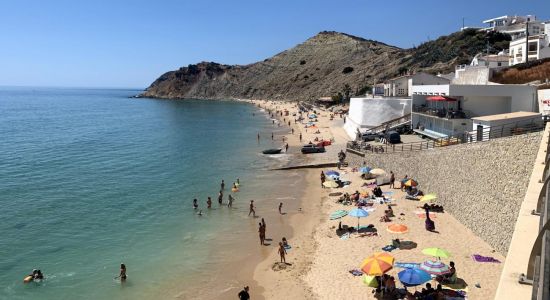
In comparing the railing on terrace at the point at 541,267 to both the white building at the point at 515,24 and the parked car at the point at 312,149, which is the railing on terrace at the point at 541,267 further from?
the white building at the point at 515,24

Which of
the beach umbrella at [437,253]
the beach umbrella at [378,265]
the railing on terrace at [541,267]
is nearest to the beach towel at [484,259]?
the beach umbrella at [437,253]

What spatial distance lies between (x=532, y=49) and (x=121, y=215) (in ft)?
163

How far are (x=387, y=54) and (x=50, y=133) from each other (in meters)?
96.2

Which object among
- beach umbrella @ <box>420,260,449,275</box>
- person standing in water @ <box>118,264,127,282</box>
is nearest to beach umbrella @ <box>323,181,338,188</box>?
beach umbrella @ <box>420,260,449,275</box>

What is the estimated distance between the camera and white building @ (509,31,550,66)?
4994cm

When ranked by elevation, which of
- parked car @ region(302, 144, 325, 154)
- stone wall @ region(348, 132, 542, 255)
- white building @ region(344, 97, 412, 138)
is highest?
white building @ region(344, 97, 412, 138)

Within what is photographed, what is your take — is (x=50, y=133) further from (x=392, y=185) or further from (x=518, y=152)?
(x=518, y=152)

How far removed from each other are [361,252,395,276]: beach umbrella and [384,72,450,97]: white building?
35636 mm

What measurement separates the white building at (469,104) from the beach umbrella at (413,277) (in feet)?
58.5

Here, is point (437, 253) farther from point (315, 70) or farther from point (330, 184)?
point (315, 70)

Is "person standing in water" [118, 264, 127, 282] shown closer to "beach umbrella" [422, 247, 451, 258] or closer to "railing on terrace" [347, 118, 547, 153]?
"beach umbrella" [422, 247, 451, 258]

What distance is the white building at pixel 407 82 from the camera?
1889 inches

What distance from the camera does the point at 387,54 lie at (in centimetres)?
13488

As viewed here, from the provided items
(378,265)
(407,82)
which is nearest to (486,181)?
(378,265)
